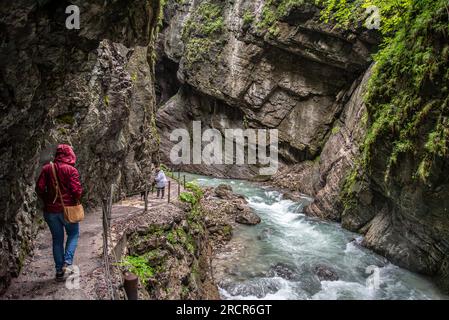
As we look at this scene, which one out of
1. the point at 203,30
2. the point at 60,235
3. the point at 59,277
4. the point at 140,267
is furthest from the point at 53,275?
the point at 203,30

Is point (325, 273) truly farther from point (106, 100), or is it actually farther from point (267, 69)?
point (267, 69)

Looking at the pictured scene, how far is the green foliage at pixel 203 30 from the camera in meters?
30.1

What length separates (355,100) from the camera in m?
21.4

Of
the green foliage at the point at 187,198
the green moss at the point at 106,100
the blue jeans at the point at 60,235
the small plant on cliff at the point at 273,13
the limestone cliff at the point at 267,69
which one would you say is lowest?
the green foliage at the point at 187,198

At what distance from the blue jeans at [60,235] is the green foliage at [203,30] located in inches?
1070

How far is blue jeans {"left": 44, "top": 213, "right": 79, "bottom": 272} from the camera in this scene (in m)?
5.30

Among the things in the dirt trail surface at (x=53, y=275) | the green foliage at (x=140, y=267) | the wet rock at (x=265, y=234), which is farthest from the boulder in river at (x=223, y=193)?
the green foliage at (x=140, y=267)

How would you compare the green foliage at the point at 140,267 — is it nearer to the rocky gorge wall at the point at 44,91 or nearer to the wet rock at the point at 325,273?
the rocky gorge wall at the point at 44,91

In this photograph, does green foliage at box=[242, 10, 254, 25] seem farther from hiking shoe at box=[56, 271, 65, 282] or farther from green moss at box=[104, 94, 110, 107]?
hiking shoe at box=[56, 271, 65, 282]

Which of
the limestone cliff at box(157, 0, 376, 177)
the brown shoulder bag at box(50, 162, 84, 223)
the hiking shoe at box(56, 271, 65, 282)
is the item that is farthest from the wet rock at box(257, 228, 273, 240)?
the limestone cliff at box(157, 0, 376, 177)

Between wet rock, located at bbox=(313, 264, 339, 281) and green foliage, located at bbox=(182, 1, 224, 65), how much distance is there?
76.5ft

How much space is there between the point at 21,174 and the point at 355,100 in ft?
66.6
